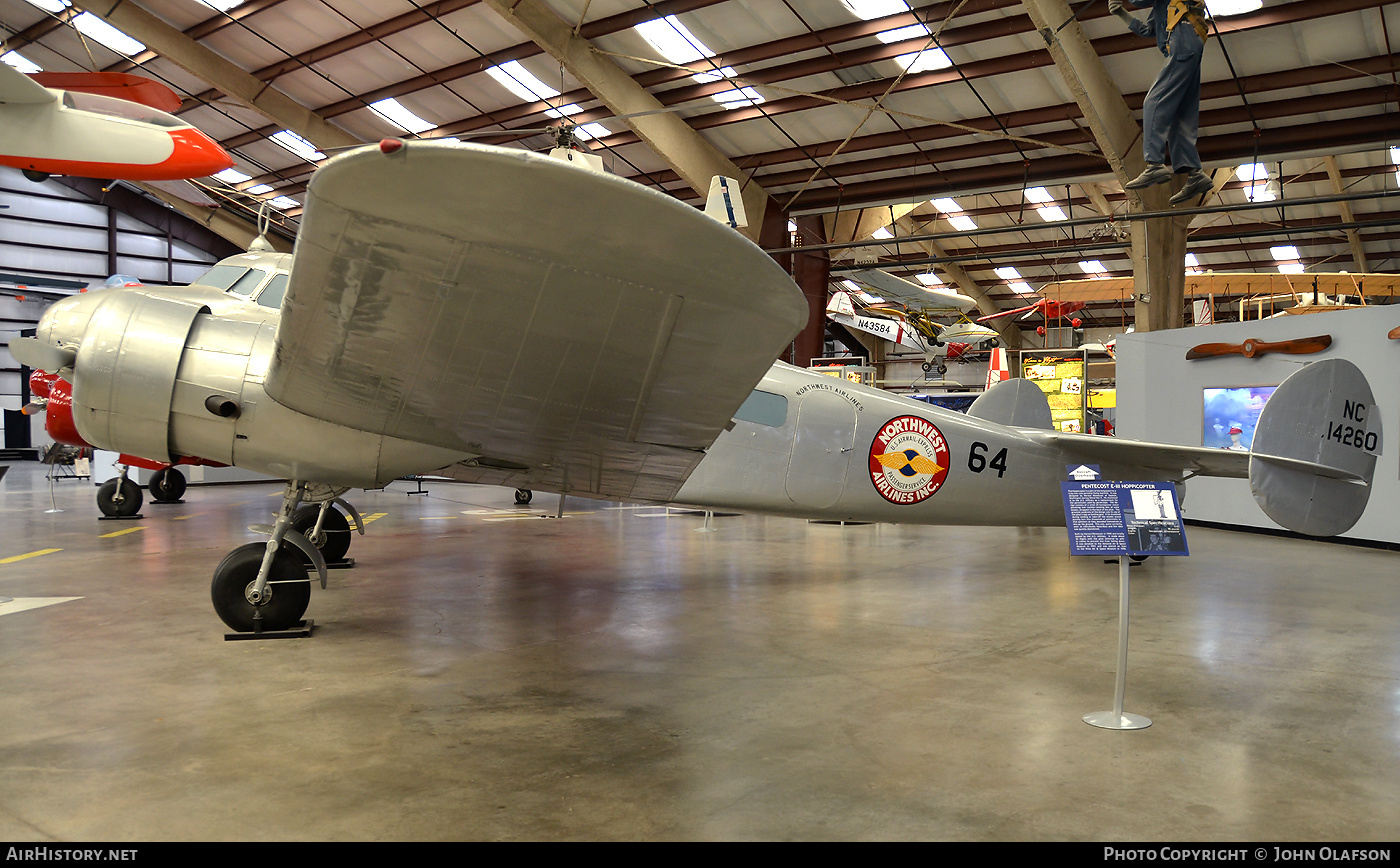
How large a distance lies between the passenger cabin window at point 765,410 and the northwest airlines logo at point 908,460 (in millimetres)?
850

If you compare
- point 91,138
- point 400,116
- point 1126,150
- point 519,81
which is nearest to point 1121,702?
point 91,138

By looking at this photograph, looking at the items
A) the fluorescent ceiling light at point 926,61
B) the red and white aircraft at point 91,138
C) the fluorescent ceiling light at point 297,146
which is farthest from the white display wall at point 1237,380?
the fluorescent ceiling light at point 297,146

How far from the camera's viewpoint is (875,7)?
13.4 meters

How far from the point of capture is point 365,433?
514 cm

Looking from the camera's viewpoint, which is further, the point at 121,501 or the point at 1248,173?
the point at 1248,173

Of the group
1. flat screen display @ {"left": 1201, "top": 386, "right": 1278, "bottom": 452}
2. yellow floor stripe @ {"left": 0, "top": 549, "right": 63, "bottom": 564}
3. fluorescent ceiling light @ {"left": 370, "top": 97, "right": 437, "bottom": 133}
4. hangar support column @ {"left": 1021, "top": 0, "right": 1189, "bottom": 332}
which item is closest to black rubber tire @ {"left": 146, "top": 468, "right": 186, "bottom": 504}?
yellow floor stripe @ {"left": 0, "top": 549, "right": 63, "bottom": 564}

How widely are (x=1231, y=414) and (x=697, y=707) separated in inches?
483

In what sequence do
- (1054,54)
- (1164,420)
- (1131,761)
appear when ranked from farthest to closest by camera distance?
(1164,420) → (1054,54) → (1131,761)

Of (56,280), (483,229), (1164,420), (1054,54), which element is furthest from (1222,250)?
(56,280)

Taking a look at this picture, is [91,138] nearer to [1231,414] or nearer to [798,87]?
[798,87]

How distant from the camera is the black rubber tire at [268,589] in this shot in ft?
17.3
